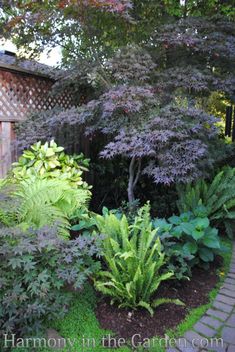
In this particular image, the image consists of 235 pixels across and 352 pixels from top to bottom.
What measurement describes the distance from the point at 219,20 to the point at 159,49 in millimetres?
1158

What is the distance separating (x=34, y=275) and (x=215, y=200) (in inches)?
100

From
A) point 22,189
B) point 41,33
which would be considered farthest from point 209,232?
point 41,33

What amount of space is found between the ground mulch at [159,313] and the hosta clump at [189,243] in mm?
157

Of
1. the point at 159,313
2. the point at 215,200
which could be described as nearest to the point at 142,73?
the point at 215,200

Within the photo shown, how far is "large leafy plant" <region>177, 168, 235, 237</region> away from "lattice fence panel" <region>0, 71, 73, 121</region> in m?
2.25

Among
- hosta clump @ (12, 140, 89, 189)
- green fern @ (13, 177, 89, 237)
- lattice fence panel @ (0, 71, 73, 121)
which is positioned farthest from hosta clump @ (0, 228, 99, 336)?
lattice fence panel @ (0, 71, 73, 121)

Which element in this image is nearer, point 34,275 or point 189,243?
point 34,275

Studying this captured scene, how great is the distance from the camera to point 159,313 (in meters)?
2.39

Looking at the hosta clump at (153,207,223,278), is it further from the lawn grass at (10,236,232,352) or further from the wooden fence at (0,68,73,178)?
the wooden fence at (0,68,73,178)

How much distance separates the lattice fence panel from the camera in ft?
12.2

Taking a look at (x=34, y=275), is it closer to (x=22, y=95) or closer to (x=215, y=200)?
(x=215, y=200)

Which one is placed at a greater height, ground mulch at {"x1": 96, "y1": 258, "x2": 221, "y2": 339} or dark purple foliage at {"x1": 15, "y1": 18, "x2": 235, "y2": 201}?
dark purple foliage at {"x1": 15, "y1": 18, "x2": 235, "y2": 201}

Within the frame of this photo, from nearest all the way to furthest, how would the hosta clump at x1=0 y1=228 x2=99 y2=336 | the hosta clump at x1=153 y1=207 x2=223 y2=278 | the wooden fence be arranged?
the hosta clump at x1=0 y1=228 x2=99 y2=336
the hosta clump at x1=153 y1=207 x2=223 y2=278
the wooden fence

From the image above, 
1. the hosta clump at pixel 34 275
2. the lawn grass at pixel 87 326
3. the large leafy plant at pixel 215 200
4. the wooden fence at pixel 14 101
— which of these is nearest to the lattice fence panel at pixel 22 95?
the wooden fence at pixel 14 101
